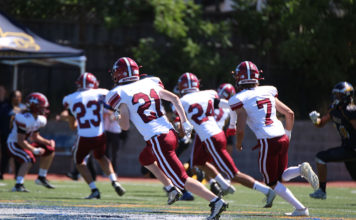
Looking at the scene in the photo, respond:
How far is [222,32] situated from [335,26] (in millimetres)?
2819

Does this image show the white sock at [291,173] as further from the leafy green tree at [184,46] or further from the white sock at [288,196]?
the leafy green tree at [184,46]

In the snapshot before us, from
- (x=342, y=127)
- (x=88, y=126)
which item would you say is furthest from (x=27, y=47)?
(x=342, y=127)

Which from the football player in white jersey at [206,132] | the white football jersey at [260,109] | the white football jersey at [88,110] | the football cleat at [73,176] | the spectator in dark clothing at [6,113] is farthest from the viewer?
the spectator in dark clothing at [6,113]

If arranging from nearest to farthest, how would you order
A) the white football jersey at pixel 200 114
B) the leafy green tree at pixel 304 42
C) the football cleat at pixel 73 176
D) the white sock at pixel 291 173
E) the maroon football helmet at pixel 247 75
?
the white sock at pixel 291 173
the maroon football helmet at pixel 247 75
the white football jersey at pixel 200 114
the football cleat at pixel 73 176
the leafy green tree at pixel 304 42

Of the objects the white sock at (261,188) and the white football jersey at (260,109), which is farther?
the white sock at (261,188)

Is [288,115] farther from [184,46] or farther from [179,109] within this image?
[184,46]

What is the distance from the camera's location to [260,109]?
816cm

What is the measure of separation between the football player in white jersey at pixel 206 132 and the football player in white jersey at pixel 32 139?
2.80 meters

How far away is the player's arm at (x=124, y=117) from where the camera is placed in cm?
747

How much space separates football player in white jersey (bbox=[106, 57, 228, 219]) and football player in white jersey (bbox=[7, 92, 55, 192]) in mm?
4458

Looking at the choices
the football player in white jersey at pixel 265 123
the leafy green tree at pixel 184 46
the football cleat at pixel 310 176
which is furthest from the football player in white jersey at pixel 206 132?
the leafy green tree at pixel 184 46

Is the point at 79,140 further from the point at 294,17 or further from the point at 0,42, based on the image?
the point at 294,17

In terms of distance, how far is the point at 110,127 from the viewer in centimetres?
1540

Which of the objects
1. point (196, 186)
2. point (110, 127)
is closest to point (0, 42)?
point (110, 127)
